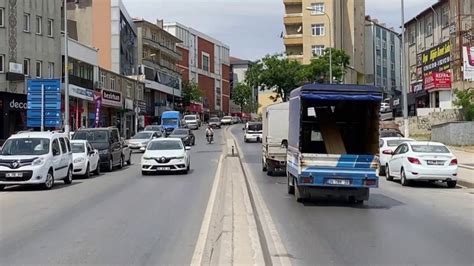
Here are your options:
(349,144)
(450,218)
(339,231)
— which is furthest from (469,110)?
(339,231)

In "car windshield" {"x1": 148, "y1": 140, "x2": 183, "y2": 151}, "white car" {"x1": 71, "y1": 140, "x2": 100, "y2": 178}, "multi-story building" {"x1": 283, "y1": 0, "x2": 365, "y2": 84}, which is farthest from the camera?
"multi-story building" {"x1": 283, "y1": 0, "x2": 365, "y2": 84}

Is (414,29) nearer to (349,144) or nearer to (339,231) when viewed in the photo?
(349,144)

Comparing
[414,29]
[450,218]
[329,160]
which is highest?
[414,29]

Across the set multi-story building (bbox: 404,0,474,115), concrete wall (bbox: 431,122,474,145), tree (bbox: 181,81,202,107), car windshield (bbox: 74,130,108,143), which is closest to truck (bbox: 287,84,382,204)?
car windshield (bbox: 74,130,108,143)

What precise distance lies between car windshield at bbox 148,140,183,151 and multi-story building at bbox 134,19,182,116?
60789 millimetres

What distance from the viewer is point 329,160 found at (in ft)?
49.2

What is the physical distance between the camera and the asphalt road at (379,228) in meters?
8.99

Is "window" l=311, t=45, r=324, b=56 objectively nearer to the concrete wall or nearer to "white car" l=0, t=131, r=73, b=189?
the concrete wall

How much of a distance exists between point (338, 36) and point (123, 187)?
76.0 m

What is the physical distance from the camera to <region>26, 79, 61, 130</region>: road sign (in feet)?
119

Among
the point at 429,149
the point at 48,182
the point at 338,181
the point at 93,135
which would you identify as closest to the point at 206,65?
the point at 93,135

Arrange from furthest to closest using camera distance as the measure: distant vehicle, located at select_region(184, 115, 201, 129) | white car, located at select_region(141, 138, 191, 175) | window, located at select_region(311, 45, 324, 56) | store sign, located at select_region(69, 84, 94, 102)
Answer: window, located at select_region(311, 45, 324, 56)
distant vehicle, located at select_region(184, 115, 201, 129)
store sign, located at select_region(69, 84, 94, 102)
white car, located at select_region(141, 138, 191, 175)

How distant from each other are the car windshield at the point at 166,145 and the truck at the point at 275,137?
376 cm

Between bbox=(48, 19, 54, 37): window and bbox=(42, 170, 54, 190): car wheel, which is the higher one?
bbox=(48, 19, 54, 37): window
